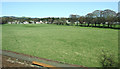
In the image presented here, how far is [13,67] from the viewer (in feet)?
12.6

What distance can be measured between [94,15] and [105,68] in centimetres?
4303

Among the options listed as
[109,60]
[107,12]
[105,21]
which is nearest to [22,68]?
[109,60]

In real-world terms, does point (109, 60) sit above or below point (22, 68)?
above

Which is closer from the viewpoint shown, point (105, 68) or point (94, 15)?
point (105, 68)

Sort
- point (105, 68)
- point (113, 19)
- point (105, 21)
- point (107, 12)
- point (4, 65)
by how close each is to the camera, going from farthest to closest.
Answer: point (107, 12)
point (105, 21)
point (113, 19)
point (4, 65)
point (105, 68)

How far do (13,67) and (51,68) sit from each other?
133cm

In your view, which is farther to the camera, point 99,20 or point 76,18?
point 76,18

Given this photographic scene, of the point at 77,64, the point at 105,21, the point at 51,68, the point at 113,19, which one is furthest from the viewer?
Answer: the point at 105,21

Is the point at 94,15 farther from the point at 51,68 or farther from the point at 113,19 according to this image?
the point at 51,68

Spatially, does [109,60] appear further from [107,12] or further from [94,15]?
[94,15]

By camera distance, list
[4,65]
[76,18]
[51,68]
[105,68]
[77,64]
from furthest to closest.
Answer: [76,18] → [77,64] → [4,65] → [51,68] → [105,68]

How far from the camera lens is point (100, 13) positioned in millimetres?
40625

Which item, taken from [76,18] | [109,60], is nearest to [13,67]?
[109,60]

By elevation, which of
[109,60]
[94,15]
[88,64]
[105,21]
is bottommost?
[88,64]
